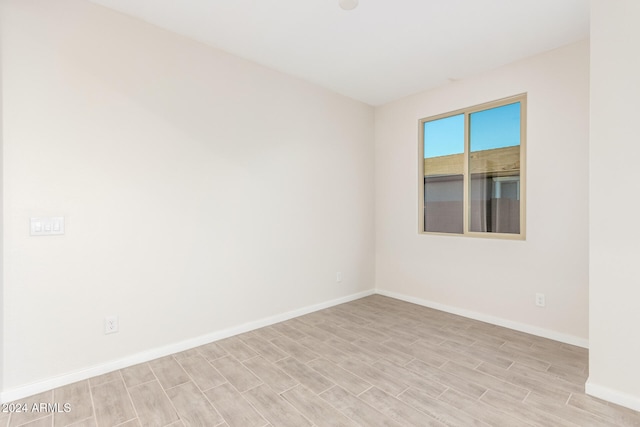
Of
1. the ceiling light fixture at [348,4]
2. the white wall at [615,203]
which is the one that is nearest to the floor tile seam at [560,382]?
the white wall at [615,203]

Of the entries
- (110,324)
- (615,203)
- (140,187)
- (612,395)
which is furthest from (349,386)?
(140,187)

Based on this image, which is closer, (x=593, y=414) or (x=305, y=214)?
(x=593, y=414)

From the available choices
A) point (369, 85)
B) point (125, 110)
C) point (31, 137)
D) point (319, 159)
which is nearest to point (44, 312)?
point (31, 137)

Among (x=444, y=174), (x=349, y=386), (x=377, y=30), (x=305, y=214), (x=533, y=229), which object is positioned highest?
(x=377, y=30)

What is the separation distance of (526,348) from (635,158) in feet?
5.76

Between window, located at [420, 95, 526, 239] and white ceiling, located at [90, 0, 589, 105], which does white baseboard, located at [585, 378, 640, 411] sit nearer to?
window, located at [420, 95, 526, 239]

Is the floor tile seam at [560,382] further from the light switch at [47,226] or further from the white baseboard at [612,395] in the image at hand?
the light switch at [47,226]

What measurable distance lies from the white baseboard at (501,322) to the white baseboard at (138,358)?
134 cm

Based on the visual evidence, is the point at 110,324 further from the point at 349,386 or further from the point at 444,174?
the point at 444,174

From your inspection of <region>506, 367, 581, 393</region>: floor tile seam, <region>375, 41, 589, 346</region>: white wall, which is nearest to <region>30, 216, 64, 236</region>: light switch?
<region>506, 367, 581, 393</region>: floor tile seam

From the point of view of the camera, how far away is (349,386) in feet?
7.12

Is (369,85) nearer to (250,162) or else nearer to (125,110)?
(250,162)

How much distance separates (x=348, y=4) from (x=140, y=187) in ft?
7.01

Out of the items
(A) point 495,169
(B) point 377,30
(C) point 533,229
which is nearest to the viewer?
(B) point 377,30
